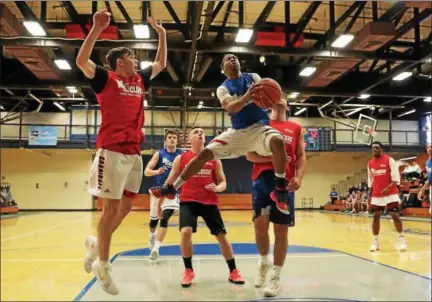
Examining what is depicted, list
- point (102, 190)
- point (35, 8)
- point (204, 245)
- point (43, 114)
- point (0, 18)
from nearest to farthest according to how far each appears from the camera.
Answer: point (102, 190)
point (204, 245)
point (0, 18)
point (35, 8)
point (43, 114)

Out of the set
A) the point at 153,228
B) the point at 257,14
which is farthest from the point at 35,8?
the point at 153,228

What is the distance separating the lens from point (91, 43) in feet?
9.96

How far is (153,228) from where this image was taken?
27.9 ft

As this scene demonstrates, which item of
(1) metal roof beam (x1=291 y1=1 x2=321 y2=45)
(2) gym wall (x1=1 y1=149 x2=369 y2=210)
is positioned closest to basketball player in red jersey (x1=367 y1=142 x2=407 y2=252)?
(1) metal roof beam (x1=291 y1=1 x2=321 y2=45)

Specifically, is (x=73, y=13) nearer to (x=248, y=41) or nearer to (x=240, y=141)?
(x=248, y=41)

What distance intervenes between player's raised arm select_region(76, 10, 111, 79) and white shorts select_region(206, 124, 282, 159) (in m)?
1.13

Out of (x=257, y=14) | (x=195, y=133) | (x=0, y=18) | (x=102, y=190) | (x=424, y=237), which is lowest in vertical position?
(x=424, y=237)

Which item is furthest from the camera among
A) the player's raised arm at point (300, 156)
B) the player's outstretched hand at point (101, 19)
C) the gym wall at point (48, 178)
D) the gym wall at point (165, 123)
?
the gym wall at point (48, 178)

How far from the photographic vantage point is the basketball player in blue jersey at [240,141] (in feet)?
11.9

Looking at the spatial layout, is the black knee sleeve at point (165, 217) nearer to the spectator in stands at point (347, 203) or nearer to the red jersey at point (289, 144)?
the red jersey at point (289, 144)

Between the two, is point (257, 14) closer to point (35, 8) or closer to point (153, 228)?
point (35, 8)

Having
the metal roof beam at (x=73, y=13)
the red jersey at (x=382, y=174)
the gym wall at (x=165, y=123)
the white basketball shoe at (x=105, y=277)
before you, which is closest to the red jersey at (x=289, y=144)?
the white basketball shoe at (x=105, y=277)

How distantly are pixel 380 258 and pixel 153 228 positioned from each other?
4251 mm

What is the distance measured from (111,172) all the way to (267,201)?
2183 millimetres
